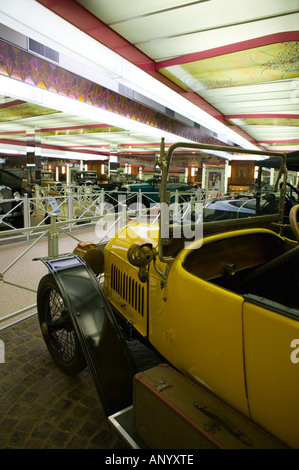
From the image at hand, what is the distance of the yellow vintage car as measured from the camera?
1.21m

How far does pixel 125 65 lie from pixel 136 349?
3.89 meters

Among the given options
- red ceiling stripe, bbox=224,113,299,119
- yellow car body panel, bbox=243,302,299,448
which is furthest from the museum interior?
red ceiling stripe, bbox=224,113,299,119

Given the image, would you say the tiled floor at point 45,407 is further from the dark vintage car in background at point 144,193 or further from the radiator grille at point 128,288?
the dark vintage car in background at point 144,193

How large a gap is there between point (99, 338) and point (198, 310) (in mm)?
809

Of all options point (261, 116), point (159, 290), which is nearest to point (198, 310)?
point (159, 290)

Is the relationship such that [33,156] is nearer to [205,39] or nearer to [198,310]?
[205,39]

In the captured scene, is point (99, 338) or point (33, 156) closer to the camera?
point (99, 338)

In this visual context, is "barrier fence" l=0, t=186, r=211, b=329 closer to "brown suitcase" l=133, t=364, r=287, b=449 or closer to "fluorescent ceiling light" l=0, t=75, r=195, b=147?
"fluorescent ceiling light" l=0, t=75, r=195, b=147

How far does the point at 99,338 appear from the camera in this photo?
200 cm

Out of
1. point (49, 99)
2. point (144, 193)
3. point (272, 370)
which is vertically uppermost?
point (49, 99)
